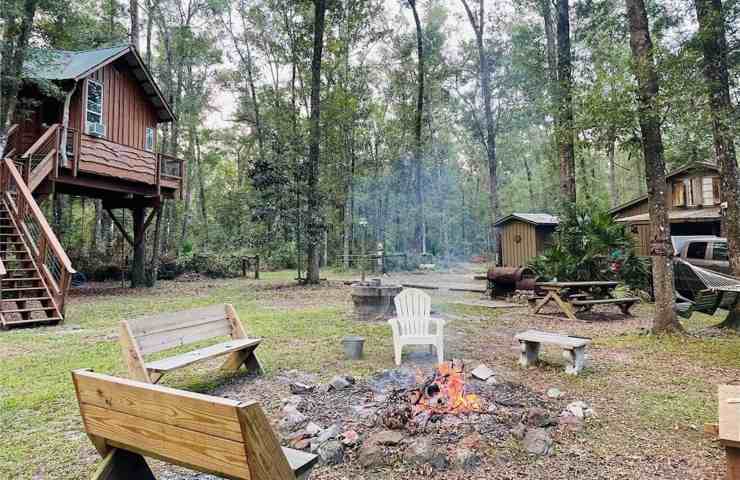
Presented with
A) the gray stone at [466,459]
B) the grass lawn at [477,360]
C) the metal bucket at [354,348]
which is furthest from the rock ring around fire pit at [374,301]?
the gray stone at [466,459]

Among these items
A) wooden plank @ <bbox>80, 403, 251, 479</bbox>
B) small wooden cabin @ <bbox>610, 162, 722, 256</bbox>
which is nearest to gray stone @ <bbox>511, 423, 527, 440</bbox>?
wooden plank @ <bbox>80, 403, 251, 479</bbox>

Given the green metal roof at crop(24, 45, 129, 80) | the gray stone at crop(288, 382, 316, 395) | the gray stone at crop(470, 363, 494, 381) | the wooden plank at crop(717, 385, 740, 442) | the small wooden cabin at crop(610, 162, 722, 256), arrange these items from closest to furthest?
the wooden plank at crop(717, 385, 740, 442), the gray stone at crop(288, 382, 316, 395), the gray stone at crop(470, 363, 494, 381), the green metal roof at crop(24, 45, 129, 80), the small wooden cabin at crop(610, 162, 722, 256)

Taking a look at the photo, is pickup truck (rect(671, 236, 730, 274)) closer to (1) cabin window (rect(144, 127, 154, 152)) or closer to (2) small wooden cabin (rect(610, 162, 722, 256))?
(2) small wooden cabin (rect(610, 162, 722, 256))

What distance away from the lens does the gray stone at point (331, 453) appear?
8.23ft

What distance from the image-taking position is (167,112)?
13281mm

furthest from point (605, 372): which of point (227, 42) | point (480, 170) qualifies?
point (480, 170)

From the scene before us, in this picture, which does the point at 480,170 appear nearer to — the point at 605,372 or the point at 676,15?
the point at 676,15

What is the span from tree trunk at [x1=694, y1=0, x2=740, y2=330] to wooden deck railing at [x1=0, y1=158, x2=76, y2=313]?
9.72 metres

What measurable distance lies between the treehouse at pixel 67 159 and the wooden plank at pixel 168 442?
6.55m

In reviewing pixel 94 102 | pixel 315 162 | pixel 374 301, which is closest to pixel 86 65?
pixel 94 102

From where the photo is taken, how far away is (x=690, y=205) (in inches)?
577

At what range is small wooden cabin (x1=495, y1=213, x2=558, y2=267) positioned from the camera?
41.7ft

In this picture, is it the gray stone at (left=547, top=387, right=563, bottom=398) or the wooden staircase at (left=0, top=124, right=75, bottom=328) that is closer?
the gray stone at (left=547, top=387, right=563, bottom=398)

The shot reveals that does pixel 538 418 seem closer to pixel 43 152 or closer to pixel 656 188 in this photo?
pixel 656 188
